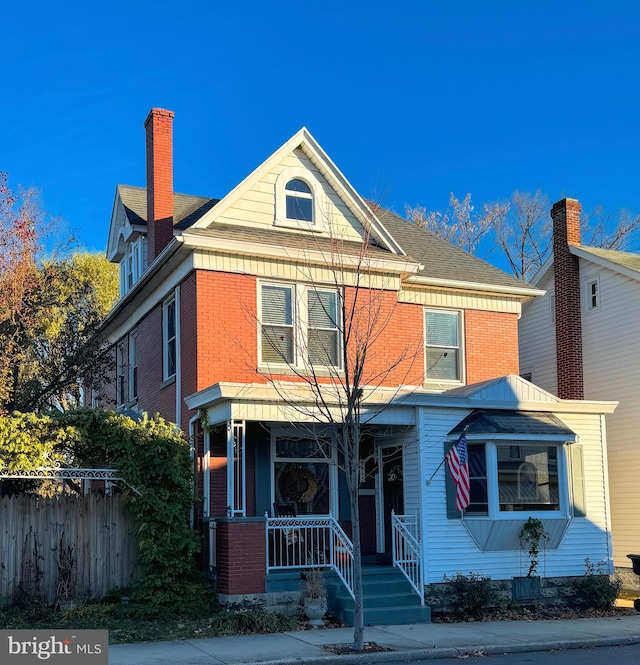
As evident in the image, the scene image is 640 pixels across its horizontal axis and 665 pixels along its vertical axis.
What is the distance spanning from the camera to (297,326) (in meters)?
16.5

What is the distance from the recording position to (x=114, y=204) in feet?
73.3

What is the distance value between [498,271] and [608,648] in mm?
9931

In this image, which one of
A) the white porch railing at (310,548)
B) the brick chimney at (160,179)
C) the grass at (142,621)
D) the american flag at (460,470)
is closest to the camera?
the grass at (142,621)

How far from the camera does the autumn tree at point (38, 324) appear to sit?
771 inches

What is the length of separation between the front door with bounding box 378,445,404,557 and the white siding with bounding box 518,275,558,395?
714cm

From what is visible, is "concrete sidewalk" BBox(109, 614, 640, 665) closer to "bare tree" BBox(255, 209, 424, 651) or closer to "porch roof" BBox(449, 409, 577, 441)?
"porch roof" BBox(449, 409, 577, 441)

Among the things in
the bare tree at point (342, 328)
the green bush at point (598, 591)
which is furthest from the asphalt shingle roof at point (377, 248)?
the green bush at point (598, 591)

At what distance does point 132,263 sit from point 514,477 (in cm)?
1074

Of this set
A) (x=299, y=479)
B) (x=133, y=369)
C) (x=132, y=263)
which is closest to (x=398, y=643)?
(x=299, y=479)

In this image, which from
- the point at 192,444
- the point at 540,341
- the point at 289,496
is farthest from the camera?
the point at 540,341

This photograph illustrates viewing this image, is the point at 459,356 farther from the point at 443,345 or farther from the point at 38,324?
the point at 38,324

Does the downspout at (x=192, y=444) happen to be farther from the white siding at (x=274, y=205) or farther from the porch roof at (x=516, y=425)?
the porch roof at (x=516, y=425)

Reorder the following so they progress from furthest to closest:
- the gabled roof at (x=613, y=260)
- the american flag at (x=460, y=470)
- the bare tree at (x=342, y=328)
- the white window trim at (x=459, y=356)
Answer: the gabled roof at (x=613, y=260)
the white window trim at (x=459, y=356)
the bare tree at (x=342, y=328)
the american flag at (x=460, y=470)

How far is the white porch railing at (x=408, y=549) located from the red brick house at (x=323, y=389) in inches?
1.7
